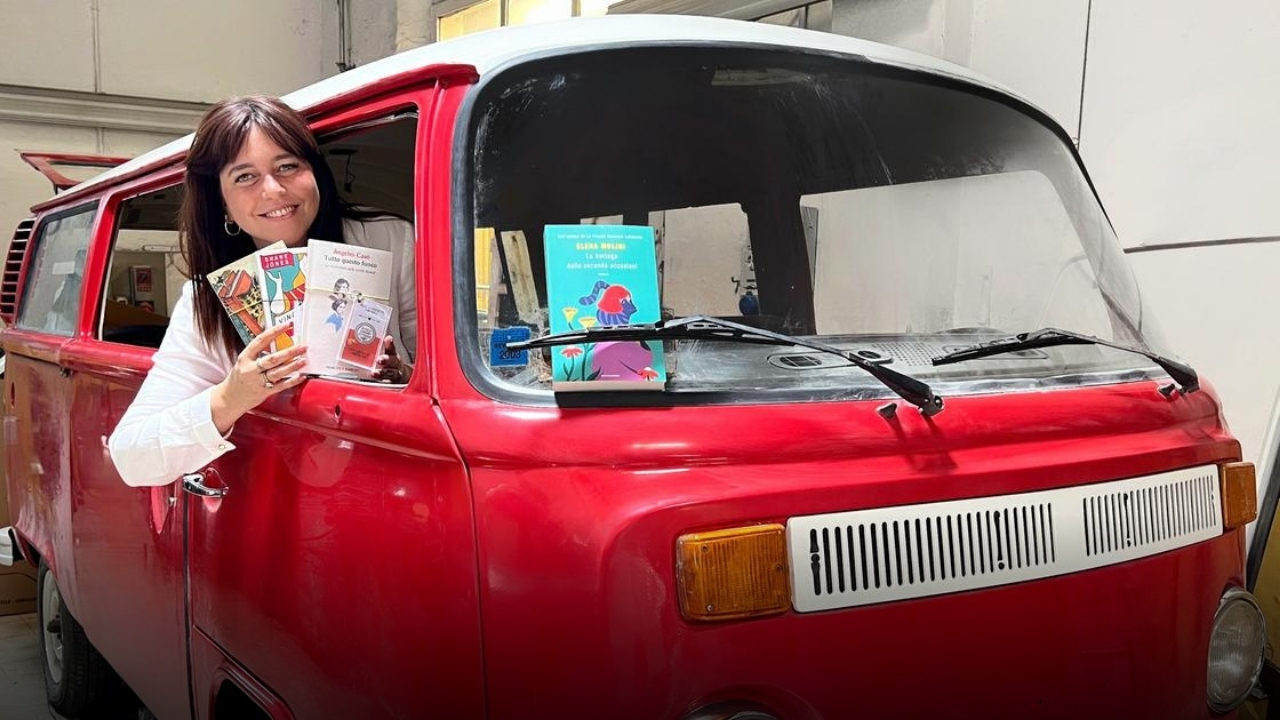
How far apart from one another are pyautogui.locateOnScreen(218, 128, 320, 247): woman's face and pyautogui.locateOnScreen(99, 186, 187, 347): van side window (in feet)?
1.17

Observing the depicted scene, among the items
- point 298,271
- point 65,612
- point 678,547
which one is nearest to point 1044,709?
point 678,547

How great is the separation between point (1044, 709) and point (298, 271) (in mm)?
1668

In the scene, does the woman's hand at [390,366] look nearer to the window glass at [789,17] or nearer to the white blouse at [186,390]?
the white blouse at [186,390]

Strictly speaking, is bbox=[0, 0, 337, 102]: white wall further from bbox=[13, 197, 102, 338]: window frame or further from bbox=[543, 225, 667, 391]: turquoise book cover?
bbox=[543, 225, 667, 391]: turquoise book cover

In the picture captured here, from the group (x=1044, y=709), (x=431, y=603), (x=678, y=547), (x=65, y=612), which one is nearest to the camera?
(x=678, y=547)

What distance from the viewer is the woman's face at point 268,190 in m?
2.20

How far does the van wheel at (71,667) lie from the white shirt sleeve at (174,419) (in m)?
2.24

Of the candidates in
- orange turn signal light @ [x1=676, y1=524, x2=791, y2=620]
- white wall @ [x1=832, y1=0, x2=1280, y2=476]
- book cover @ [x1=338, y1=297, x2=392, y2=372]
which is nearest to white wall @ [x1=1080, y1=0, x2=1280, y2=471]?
white wall @ [x1=832, y1=0, x2=1280, y2=476]

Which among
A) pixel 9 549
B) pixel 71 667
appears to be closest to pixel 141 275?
pixel 9 549

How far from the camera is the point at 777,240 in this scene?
7.33 feet

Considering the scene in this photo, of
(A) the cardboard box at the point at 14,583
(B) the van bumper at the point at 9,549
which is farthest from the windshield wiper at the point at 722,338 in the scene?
(A) the cardboard box at the point at 14,583

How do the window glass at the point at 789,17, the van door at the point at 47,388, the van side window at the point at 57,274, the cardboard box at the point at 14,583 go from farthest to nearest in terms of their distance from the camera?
1. the window glass at the point at 789,17
2. the cardboard box at the point at 14,583
3. the van side window at the point at 57,274
4. the van door at the point at 47,388

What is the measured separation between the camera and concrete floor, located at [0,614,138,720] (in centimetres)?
426

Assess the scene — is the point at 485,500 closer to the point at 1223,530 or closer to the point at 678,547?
the point at 678,547
